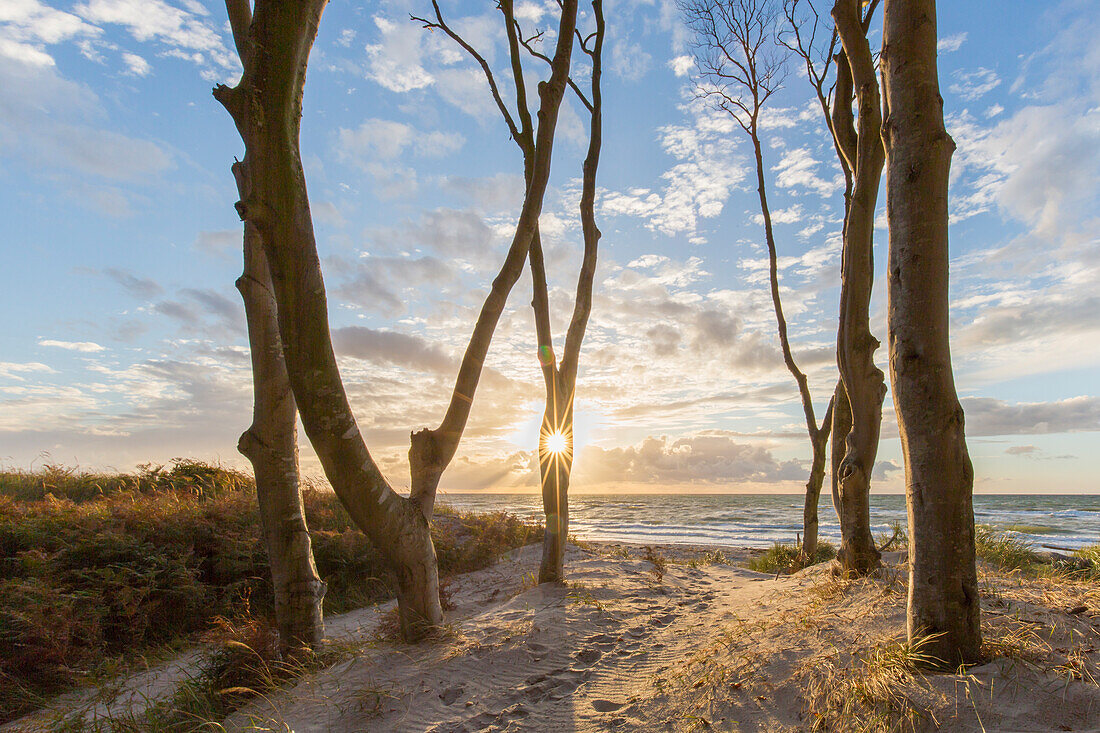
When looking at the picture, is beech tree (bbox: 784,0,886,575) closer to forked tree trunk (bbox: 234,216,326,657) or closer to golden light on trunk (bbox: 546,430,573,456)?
golden light on trunk (bbox: 546,430,573,456)

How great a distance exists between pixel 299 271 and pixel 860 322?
5276mm

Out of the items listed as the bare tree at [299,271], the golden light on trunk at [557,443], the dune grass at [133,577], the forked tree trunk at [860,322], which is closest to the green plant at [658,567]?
the golden light on trunk at [557,443]

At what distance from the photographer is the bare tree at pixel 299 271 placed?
345 centimetres

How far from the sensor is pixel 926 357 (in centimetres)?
310

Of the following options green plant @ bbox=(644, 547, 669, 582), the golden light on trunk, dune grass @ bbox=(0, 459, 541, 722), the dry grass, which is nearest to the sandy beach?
dune grass @ bbox=(0, 459, 541, 722)

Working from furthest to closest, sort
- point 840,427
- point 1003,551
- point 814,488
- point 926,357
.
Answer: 1. point 814,488
2. point 1003,551
3. point 840,427
4. point 926,357

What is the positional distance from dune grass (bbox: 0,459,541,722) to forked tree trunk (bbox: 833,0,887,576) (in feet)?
14.6

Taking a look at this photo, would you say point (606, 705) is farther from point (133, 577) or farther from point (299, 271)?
point (133, 577)

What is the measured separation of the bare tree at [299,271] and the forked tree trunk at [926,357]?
11.3ft

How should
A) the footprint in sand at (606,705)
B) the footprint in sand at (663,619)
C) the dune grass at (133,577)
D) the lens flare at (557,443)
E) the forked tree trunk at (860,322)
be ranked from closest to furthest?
the footprint in sand at (606,705)
the dune grass at (133,577)
the footprint in sand at (663,619)
the forked tree trunk at (860,322)
the lens flare at (557,443)

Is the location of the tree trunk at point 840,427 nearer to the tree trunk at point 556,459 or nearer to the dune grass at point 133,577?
the tree trunk at point 556,459

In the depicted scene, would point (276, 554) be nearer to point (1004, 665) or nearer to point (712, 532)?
point (1004, 665)

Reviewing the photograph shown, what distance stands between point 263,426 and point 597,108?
18.3ft

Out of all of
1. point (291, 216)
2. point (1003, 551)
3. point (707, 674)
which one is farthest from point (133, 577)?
point (1003, 551)
